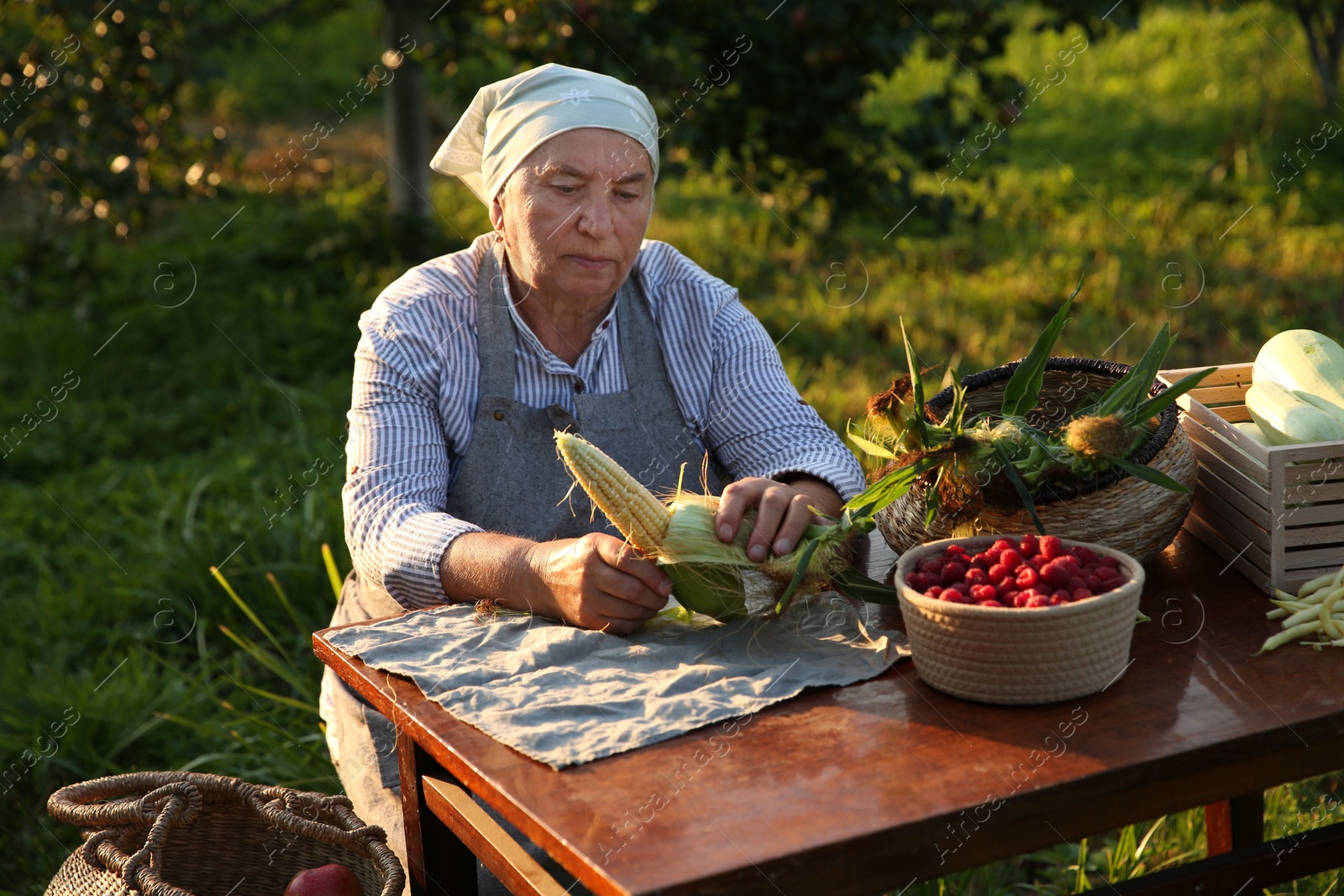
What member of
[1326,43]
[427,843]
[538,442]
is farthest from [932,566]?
[1326,43]

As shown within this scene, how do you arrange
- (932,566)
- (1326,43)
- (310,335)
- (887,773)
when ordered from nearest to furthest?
(887,773) → (932,566) → (310,335) → (1326,43)

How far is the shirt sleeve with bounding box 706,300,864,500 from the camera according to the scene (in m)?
2.60

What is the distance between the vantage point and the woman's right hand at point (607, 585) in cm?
202

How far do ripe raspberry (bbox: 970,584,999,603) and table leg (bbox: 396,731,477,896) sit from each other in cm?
84

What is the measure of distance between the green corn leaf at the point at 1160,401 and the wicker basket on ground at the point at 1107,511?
3 cm

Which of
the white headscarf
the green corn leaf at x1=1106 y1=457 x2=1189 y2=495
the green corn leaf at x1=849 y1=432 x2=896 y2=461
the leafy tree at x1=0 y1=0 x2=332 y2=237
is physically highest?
the leafy tree at x1=0 y1=0 x2=332 y2=237

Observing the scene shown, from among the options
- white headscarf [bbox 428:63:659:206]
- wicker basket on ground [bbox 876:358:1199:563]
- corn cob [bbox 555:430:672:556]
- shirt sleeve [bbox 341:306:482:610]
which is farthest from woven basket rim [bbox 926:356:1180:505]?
shirt sleeve [bbox 341:306:482:610]

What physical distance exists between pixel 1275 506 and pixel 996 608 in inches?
24.6

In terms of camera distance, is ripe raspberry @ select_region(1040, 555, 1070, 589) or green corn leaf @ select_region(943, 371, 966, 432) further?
green corn leaf @ select_region(943, 371, 966, 432)

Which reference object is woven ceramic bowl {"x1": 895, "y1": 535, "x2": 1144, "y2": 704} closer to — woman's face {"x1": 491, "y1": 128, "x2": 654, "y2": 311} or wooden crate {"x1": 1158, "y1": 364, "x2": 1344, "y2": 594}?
wooden crate {"x1": 1158, "y1": 364, "x2": 1344, "y2": 594}

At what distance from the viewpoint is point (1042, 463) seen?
1.99 m

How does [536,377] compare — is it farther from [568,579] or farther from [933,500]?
[933,500]

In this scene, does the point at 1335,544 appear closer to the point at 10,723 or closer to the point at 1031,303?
the point at 10,723

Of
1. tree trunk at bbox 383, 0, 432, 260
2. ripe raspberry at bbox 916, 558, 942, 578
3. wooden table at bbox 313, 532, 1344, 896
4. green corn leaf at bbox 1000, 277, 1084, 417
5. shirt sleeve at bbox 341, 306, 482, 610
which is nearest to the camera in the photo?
wooden table at bbox 313, 532, 1344, 896
